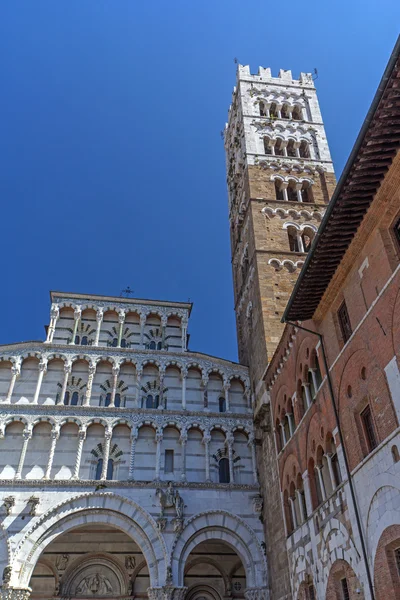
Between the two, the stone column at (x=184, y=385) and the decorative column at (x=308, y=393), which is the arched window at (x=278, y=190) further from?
the decorative column at (x=308, y=393)

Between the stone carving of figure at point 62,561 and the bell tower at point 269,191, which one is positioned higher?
the bell tower at point 269,191

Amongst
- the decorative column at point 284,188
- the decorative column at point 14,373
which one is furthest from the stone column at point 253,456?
the decorative column at point 284,188

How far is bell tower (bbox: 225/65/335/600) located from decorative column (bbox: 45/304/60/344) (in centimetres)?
904

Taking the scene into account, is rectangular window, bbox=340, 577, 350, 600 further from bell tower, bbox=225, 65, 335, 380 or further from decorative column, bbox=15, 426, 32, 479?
decorative column, bbox=15, 426, 32, 479

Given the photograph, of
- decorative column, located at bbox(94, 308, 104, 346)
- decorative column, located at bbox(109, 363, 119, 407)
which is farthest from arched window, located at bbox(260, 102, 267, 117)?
decorative column, located at bbox(109, 363, 119, 407)

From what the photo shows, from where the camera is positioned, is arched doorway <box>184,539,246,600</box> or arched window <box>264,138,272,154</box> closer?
arched doorway <box>184,539,246,600</box>

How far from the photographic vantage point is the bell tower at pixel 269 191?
23.8 meters

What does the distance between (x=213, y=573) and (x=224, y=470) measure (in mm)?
4375

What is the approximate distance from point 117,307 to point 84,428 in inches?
250

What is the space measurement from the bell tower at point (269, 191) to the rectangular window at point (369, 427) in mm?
9363

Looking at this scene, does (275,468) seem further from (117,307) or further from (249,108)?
(249,108)

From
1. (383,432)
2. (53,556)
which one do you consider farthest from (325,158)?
(53,556)

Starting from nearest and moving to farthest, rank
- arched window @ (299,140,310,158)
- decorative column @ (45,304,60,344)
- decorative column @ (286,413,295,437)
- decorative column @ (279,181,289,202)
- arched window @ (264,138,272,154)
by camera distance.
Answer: decorative column @ (286,413,295,437) < decorative column @ (45,304,60,344) < decorative column @ (279,181,289,202) < arched window @ (264,138,272,154) < arched window @ (299,140,310,158)

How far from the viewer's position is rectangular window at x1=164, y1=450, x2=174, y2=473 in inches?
797
